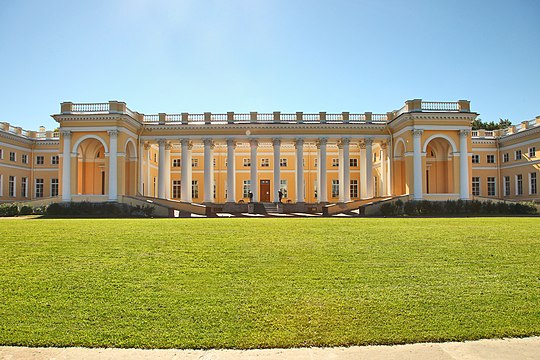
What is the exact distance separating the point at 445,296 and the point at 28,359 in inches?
245

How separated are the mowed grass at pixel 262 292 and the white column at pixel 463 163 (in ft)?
83.6

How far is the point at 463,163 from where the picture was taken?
37.0m

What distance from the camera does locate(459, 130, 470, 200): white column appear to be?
36.8 metres

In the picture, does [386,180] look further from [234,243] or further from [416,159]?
[234,243]

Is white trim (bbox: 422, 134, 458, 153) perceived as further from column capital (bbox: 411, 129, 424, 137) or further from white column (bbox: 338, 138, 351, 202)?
white column (bbox: 338, 138, 351, 202)

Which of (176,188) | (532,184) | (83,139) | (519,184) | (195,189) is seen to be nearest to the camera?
(83,139)

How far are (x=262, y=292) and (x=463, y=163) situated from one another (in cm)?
3307

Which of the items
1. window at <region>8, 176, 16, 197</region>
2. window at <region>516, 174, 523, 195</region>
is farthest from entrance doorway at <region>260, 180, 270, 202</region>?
window at <region>8, 176, 16, 197</region>

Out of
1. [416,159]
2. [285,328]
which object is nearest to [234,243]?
[285,328]

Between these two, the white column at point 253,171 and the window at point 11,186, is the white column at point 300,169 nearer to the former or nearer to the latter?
the white column at point 253,171

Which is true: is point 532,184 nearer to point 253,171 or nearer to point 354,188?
point 354,188

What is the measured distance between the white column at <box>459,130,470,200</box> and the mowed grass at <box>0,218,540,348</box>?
25487mm

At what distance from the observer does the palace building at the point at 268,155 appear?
36.8 m

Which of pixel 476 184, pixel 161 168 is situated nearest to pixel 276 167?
pixel 161 168
